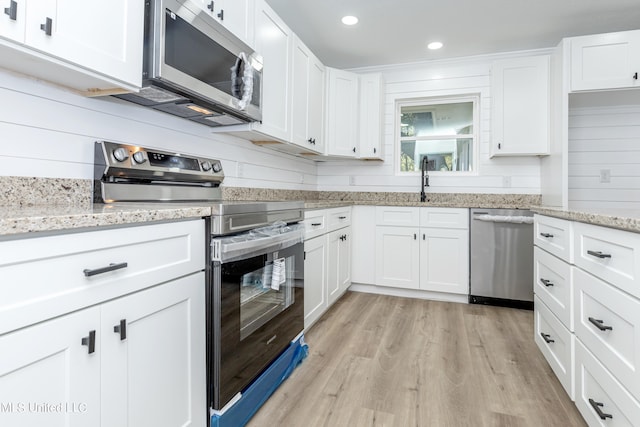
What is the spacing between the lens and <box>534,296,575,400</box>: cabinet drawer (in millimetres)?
1558

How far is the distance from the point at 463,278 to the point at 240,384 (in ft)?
8.01

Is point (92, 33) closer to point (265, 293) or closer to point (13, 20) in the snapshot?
point (13, 20)

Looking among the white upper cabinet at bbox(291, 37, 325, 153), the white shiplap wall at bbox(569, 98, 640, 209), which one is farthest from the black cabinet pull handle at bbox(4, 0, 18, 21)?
the white shiplap wall at bbox(569, 98, 640, 209)

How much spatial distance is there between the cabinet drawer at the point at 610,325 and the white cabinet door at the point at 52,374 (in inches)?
60.6

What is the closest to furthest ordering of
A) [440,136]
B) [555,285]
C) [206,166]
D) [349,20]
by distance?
[555,285] < [206,166] < [349,20] < [440,136]

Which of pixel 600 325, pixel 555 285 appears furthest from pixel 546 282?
pixel 600 325

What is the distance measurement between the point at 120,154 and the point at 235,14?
97 cm

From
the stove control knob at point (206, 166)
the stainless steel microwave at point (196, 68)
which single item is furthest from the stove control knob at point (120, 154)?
the stove control knob at point (206, 166)

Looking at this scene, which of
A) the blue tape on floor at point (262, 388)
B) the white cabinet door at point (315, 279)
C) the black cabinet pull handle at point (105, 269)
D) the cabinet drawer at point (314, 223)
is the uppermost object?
the cabinet drawer at point (314, 223)

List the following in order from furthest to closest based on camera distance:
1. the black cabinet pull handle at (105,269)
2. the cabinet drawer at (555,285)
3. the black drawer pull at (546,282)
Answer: the black drawer pull at (546,282)
the cabinet drawer at (555,285)
the black cabinet pull handle at (105,269)

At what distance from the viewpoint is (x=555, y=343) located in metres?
1.78

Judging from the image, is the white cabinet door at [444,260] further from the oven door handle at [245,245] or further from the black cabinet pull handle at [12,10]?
the black cabinet pull handle at [12,10]

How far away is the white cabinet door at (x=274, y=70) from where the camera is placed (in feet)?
6.98

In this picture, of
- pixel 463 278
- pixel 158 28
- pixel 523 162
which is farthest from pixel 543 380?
pixel 158 28
